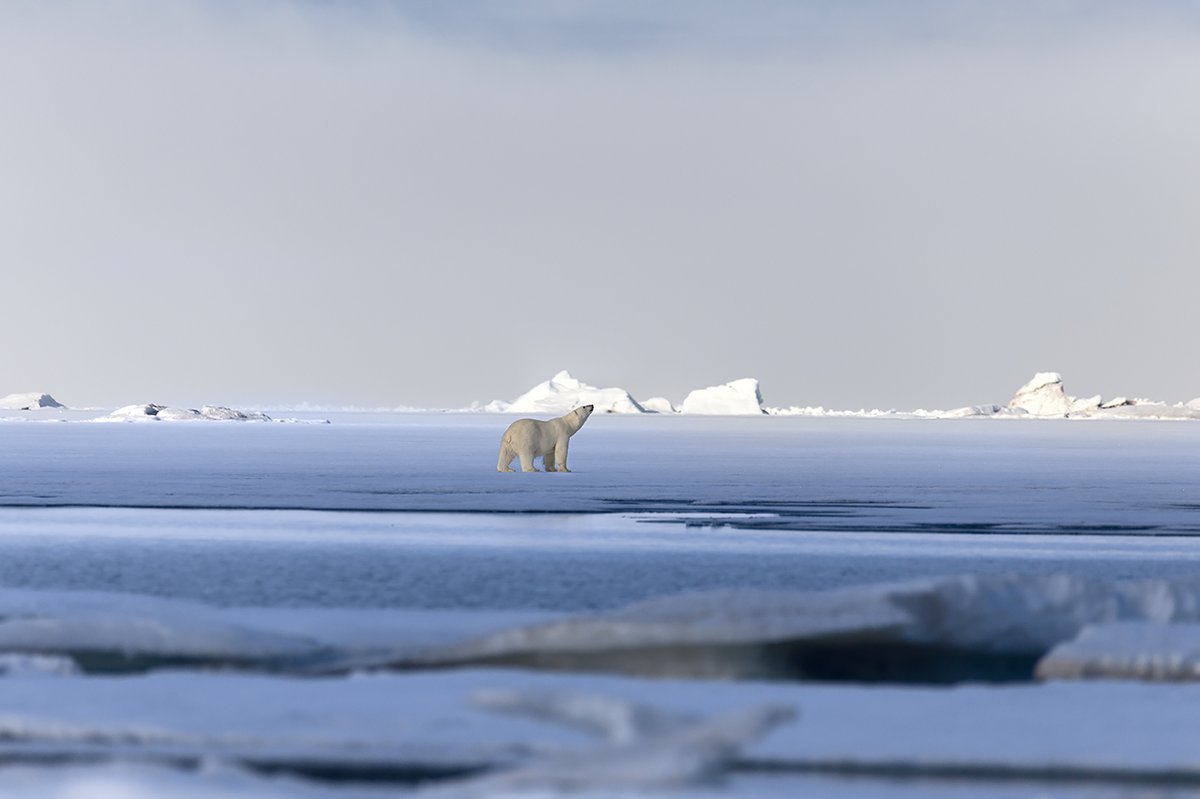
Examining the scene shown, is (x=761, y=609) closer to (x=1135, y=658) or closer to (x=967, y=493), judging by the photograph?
(x=1135, y=658)

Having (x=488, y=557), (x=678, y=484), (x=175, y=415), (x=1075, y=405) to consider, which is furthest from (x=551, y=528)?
(x=1075, y=405)

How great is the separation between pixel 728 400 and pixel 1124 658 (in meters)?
122

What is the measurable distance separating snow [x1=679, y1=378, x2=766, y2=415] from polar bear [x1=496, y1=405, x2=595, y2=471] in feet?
326

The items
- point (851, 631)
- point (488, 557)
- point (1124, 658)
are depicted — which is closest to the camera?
point (1124, 658)

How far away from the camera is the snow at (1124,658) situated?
641 cm

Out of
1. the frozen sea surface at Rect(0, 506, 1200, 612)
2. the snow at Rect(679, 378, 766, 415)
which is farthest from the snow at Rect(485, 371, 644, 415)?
the frozen sea surface at Rect(0, 506, 1200, 612)

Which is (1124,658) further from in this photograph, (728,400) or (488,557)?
(728,400)

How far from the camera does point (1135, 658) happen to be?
255 inches

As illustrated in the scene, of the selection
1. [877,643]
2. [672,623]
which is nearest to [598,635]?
[672,623]

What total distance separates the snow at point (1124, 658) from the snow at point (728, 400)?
118509 mm

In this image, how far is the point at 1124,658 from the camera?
6496 mm

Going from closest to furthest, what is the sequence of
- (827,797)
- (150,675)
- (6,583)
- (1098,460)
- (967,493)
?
(827,797) → (150,675) → (6,583) → (967,493) → (1098,460)

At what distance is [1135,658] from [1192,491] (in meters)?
16.4

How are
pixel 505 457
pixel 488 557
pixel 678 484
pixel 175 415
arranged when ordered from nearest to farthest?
pixel 488 557
pixel 678 484
pixel 505 457
pixel 175 415
